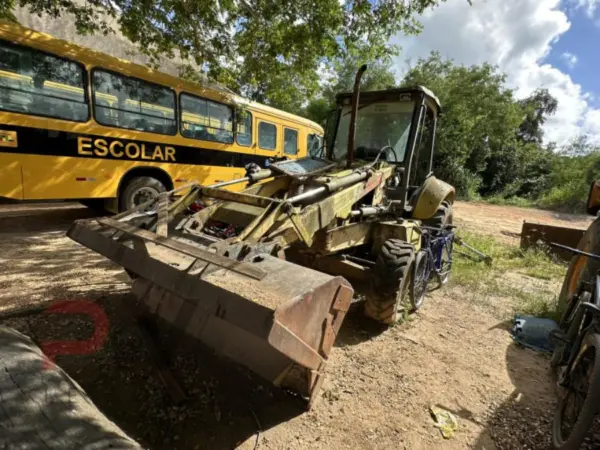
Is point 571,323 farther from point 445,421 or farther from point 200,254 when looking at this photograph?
point 200,254

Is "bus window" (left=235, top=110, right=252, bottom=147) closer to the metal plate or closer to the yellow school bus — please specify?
the yellow school bus

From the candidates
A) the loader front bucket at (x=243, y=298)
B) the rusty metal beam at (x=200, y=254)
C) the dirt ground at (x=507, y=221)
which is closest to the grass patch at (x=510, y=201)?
the dirt ground at (x=507, y=221)

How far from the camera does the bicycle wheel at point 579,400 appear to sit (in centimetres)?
192

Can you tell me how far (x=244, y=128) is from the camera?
8.74m

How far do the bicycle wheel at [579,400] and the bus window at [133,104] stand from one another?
7.33 metres

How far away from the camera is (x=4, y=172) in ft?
17.2

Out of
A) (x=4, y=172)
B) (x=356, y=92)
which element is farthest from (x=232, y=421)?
(x=4, y=172)

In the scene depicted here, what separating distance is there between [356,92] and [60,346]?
11.5 feet

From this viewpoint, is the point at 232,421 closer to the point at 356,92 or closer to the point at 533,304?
the point at 356,92

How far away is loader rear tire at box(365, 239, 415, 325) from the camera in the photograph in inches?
131

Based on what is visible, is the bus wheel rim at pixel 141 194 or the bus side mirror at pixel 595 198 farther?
the bus wheel rim at pixel 141 194

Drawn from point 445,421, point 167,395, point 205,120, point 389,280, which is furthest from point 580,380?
point 205,120

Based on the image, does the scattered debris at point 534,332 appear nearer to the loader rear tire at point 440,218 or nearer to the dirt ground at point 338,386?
the dirt ground at point 338,386

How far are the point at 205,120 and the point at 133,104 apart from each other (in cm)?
162
